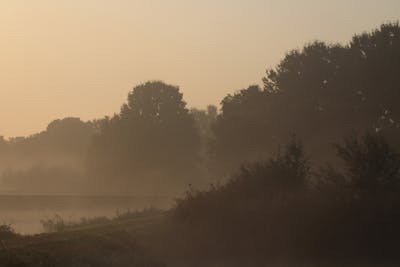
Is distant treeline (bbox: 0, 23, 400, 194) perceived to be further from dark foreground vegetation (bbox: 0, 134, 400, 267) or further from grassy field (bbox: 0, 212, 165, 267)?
grassy field (bbox: 0, 212, 165, 267)

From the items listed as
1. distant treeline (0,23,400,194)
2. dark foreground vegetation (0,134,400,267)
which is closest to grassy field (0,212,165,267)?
dark foreground vegetation (0,134,400,267)

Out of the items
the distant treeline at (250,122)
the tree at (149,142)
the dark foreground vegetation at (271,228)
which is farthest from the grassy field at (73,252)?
the tree at (149,142)

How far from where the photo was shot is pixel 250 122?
78.9 metres

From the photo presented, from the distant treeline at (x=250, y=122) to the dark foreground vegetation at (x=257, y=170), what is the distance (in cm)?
14

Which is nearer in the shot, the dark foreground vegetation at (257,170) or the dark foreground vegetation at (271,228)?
the dark foreground vegetation at (271,228)

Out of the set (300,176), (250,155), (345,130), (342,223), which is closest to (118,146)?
(250,155)

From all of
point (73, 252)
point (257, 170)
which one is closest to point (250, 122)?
point (257, 170)

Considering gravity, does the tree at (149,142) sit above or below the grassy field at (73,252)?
above

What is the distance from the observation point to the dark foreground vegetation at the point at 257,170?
2709 centimetres

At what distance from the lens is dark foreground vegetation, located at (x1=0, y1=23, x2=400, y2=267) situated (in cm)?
2709

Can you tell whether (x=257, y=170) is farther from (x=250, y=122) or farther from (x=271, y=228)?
(x=250, y=122)

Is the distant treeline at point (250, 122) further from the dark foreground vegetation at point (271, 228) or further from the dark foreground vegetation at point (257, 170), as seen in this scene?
the dark foreground vegetation at point (271, 228)

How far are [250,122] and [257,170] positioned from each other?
144ft

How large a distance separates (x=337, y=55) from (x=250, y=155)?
45.0 ft
